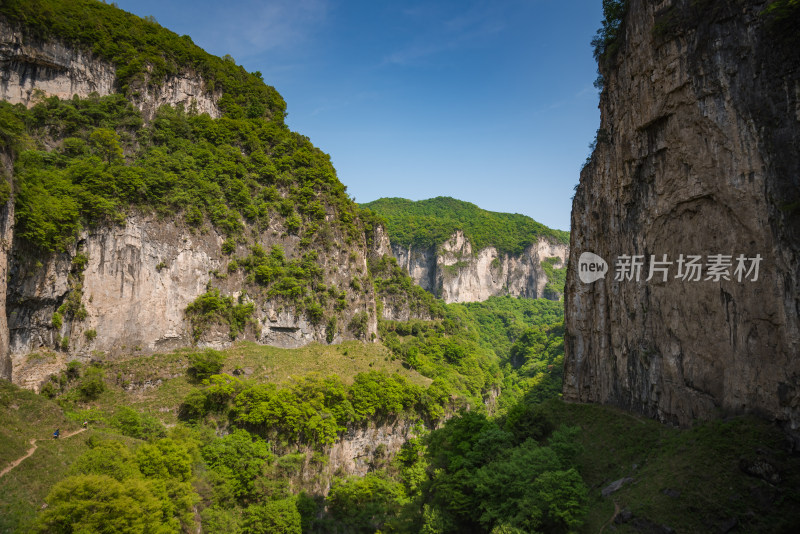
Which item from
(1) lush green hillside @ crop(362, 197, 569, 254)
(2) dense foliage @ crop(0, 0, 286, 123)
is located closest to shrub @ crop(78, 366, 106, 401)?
(2) dense foliage @ crop(0, 0, 286, 123)

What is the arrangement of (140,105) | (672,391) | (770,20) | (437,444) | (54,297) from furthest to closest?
(140,105), (54,297), (437,444), (672,391), (770,20)

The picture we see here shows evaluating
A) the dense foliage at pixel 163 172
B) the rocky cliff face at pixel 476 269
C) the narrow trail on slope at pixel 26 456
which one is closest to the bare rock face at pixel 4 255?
the dense foliage at pixel 163 172

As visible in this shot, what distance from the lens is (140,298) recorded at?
37.5m

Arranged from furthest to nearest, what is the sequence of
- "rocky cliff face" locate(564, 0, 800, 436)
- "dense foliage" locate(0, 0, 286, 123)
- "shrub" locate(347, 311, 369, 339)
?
"shrub" locate(347, 311, 369, 339) → "dense foliage" locate(0, 0, 286, 123) → "rocky cliff face" locate(564, 0, 800, 436)

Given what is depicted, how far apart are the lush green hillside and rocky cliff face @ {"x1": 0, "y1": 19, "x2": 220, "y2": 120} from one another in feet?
203

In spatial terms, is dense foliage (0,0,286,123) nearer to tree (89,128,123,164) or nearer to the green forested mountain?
the green forested mountain

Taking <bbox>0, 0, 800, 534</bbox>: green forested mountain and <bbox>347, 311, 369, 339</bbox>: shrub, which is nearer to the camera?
<bbox>0, 0, 800, 534</bbox>: green forested mountain

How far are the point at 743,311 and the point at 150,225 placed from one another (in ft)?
136

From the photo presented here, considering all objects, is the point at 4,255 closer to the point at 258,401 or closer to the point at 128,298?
the point at 128,298

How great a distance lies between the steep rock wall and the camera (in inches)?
1215

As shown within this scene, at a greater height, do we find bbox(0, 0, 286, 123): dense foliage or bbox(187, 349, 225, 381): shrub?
bbox(0, 0, 286, 123): dense foliage

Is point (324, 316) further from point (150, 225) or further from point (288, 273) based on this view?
point (150, 225)

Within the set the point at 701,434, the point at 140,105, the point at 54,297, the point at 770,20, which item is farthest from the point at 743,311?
the point at 140,105
